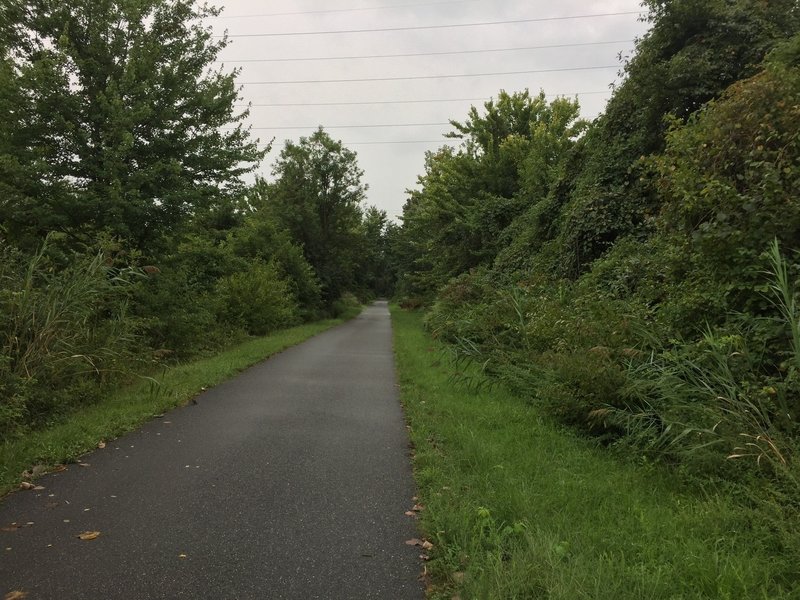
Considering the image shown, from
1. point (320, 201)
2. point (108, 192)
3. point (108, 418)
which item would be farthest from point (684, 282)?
point (320, 201)

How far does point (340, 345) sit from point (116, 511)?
13.2 meters

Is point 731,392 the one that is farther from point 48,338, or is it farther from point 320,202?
point 320,202

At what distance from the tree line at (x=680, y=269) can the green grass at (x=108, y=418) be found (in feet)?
15.6

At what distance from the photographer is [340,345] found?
17281 millimetres

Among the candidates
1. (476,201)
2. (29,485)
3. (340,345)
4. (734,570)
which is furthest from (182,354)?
(476,201)

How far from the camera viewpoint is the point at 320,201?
105ft

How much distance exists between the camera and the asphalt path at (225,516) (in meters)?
3.14

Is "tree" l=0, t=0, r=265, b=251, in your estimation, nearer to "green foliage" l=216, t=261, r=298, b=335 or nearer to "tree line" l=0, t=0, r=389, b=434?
"tree line" l=0, t=0, r=389, b=434

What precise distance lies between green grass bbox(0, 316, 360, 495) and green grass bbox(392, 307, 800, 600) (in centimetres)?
356

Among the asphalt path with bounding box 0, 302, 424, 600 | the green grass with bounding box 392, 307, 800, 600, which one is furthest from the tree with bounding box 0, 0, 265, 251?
the green grass with bounding box 392, 307, 800, 600

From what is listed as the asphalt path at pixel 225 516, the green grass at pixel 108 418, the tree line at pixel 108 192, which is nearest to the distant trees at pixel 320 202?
the tree line at pixel 108 192

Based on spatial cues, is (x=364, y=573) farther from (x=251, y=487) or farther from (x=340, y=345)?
(x=340, y=345)

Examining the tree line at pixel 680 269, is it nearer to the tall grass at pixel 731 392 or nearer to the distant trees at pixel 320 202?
the tall grass at pixel 731 392

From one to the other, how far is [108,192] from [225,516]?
29.5ft
